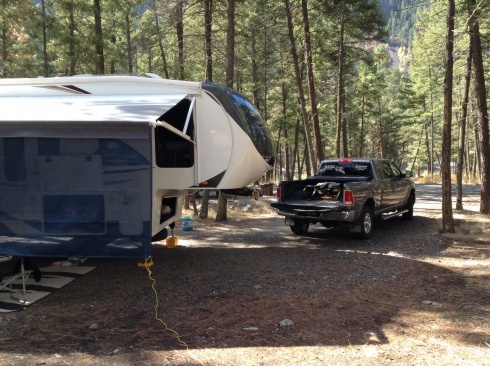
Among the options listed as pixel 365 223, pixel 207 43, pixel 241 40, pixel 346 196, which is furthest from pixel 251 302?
pixel 241 40

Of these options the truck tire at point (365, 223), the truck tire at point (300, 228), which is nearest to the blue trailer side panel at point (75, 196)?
the truck tire at point (365, 223)

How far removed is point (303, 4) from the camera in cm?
1440

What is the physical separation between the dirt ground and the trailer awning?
2.19m

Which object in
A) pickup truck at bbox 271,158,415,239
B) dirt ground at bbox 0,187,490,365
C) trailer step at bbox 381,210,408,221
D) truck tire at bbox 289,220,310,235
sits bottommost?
dirt ground at bbox 0,187,490,365

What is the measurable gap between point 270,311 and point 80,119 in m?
3.24

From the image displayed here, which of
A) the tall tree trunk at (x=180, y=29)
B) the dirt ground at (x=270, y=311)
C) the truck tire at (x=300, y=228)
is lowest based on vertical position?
the dirt ground at (x=270, y=311)

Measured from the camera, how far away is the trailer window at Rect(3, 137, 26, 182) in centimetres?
493

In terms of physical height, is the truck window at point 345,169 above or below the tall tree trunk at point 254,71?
below

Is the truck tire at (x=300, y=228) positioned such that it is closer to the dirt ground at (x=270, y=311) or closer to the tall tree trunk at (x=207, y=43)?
the dirt ground at (x=270, y=311)

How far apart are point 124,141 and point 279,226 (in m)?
7.77

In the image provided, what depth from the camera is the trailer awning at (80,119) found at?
4719 mm

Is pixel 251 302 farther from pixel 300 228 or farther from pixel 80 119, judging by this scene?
pixel 300 228

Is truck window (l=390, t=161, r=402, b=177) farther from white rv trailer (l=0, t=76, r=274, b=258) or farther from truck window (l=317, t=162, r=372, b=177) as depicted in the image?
white rv trailer (l=0, t=76, r=274, b=258)

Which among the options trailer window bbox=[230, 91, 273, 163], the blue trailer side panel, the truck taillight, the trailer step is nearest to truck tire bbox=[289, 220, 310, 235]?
the truck taillight
